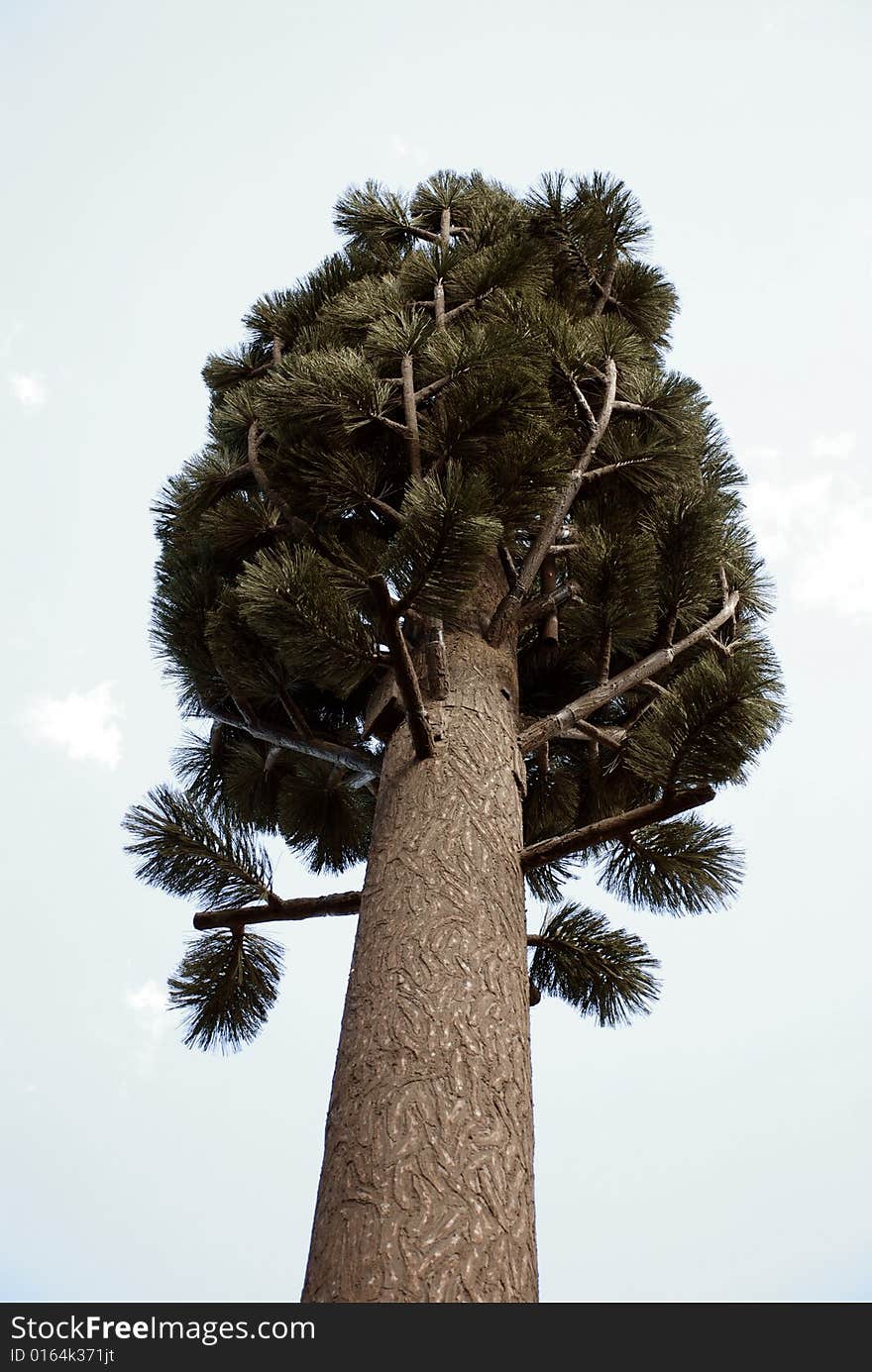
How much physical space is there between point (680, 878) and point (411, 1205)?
2105mm

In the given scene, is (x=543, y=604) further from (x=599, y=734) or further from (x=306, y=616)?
(x=306, y=616)

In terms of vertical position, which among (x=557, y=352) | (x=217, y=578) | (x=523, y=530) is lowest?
(x=217, y=578)

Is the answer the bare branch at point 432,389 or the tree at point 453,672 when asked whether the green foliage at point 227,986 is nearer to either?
the tree at point 453,672

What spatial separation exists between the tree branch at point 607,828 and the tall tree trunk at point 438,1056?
85mm

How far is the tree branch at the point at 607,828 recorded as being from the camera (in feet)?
10.4

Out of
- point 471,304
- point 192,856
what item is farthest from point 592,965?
point 471,304

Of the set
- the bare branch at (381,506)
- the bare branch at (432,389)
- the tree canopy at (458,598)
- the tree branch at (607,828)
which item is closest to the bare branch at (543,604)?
the tree canopy at (458,598)

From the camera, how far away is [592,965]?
3.91 meters

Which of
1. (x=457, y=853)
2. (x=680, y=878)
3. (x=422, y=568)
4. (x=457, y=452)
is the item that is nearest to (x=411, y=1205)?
(x=457, y=853)

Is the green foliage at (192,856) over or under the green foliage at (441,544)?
under
